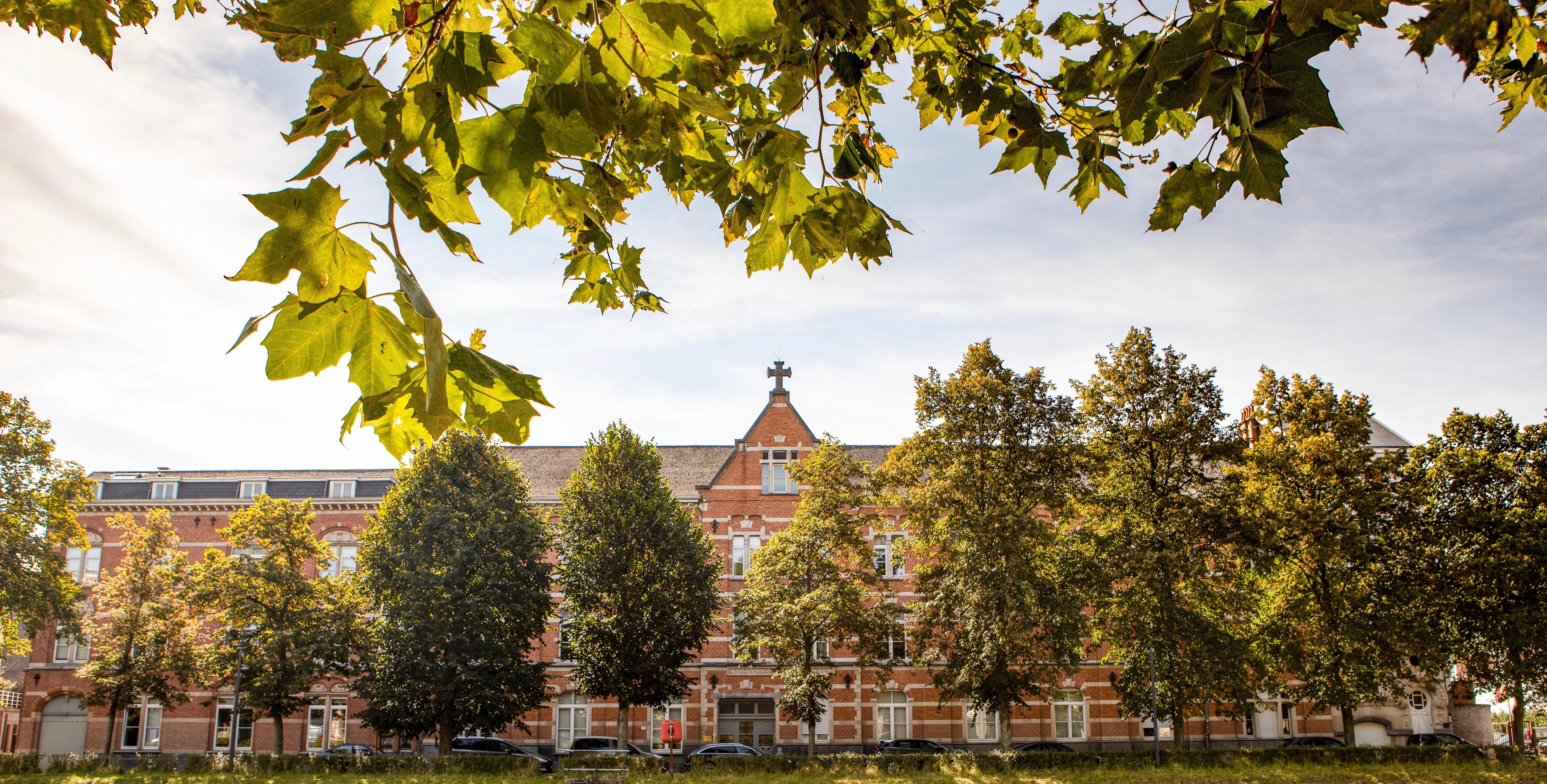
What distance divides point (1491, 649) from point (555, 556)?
33.0m

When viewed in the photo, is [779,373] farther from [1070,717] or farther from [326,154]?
[326,154]

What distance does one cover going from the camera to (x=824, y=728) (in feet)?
122

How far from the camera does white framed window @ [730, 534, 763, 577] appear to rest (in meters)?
38.5

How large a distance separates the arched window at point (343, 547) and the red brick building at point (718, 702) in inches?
2.3

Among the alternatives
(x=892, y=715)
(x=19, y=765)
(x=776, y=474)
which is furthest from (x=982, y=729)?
(x=19, y=765)

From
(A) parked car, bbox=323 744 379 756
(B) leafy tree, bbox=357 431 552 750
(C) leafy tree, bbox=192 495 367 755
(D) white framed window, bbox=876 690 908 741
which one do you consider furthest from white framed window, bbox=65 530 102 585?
(D) white framed window, bbox=876 690 908 741

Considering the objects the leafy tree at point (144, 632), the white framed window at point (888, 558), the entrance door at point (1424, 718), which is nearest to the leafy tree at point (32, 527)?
the leafy tree at point (144, 632)

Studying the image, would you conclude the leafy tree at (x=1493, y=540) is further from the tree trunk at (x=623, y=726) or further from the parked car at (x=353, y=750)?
the parked car at (x=353, y=750)

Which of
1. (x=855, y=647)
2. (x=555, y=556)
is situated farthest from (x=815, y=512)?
(x=555, y=556)

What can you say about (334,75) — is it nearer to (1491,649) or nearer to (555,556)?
(1491,649)

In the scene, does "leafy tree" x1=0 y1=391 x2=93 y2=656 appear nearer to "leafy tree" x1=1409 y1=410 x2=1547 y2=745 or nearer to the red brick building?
the red brick building

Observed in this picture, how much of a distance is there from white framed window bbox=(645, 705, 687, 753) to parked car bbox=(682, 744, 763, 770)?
1.71 metres

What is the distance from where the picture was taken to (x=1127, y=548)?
26.1 m

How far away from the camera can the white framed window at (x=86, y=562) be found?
1586 inches
